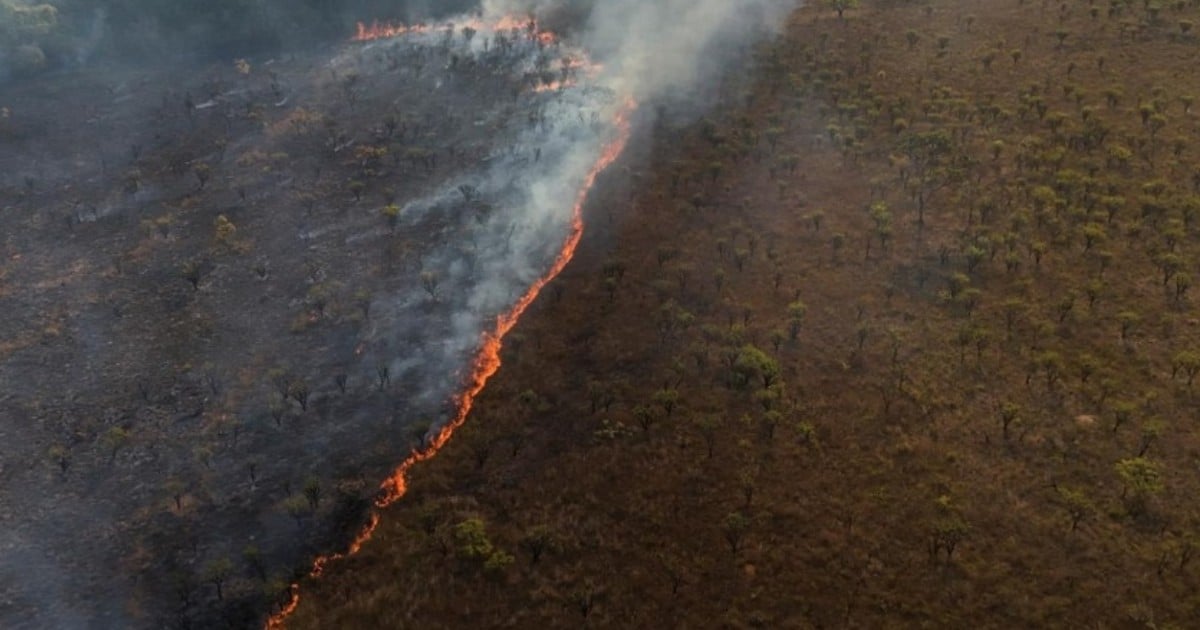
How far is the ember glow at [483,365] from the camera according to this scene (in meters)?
32.0

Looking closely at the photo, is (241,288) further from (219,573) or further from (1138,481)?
(1138,481)

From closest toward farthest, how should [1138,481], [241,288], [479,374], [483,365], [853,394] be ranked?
[1138,481] → [853,394] → [479,374] → [483,365] → [241,288]

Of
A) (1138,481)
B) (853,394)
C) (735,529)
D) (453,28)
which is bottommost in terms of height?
(735,529)

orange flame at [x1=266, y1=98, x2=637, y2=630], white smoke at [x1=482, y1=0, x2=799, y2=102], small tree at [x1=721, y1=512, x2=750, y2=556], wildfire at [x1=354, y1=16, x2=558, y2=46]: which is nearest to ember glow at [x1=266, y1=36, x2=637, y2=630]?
orange flame at [x1=266, y1=98, x2=637, y2=630]

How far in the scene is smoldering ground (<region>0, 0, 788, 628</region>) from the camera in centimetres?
3297

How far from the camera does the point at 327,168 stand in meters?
55.0

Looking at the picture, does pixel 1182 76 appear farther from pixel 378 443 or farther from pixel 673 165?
pixel 378 443

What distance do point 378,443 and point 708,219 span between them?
2308cm

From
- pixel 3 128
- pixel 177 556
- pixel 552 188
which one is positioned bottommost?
pixel 177 556

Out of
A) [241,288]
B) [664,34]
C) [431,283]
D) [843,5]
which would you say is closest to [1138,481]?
[431,283]

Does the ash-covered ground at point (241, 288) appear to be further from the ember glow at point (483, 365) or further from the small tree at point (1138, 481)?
the small tree at point (1138, 481)

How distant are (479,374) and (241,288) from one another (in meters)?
14.7

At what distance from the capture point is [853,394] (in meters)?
37.7

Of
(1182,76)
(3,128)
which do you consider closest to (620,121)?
(1182,76)
